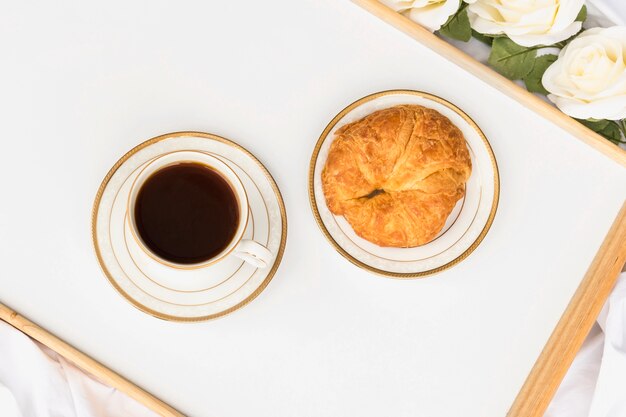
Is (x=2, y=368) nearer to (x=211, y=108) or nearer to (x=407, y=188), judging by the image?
(x=211, y=108)

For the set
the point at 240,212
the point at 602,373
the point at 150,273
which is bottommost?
the point at 150,273

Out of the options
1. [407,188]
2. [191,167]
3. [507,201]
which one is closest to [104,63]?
[191,167]

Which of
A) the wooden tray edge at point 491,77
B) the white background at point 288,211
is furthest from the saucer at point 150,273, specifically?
the wooden tray edge at point 491,77

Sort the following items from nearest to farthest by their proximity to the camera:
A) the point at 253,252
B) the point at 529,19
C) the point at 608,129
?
1. the point at 253,252
2. the point at 529,19
3. the point at 608,129

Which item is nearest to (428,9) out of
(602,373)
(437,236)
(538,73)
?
(538,73)

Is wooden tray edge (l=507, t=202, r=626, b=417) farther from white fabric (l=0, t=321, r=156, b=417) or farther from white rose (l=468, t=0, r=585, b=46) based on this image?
white fabric (l=0, t=321, r=156, b=417)

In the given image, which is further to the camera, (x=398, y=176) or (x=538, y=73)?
(x=538, y=73)

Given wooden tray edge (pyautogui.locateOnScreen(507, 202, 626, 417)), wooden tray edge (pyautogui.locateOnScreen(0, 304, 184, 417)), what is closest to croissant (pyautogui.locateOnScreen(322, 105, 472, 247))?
wooden tray edge (pyautogui.locateOnScreen(507, 202, 626, 417))

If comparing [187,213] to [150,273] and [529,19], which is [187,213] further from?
[529,19]
